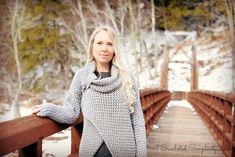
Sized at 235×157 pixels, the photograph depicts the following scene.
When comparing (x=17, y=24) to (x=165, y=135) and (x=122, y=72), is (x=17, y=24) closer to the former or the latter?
(x=165, y=135)

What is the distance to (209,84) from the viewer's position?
16203 mm

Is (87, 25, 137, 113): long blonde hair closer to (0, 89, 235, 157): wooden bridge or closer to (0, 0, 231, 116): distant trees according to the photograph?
(0, 89, 235, 157): wooden bridge

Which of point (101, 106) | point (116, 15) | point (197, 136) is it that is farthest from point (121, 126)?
point (116, 15)

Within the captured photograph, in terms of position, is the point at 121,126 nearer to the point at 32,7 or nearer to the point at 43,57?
the point at 32,7

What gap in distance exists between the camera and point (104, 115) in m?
1.41

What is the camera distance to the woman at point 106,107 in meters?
1.41

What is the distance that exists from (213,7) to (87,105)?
15243 millimetres

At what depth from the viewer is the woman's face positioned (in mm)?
1462

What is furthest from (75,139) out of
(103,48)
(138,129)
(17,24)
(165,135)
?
(17,24)

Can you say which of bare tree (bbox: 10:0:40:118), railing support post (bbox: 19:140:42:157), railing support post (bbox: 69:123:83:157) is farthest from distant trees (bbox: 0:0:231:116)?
railing support post (bbox: 19:140:42:157)

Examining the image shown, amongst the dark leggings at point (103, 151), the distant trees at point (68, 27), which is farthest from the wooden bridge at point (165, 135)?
the distant trees at point (68, 27)

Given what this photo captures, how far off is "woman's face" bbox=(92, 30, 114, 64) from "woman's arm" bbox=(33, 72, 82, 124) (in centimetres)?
11

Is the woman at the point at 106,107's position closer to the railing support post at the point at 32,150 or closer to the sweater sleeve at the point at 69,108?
the sweater sleeve at the point at 69,108

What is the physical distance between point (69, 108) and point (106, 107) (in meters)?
0.14
